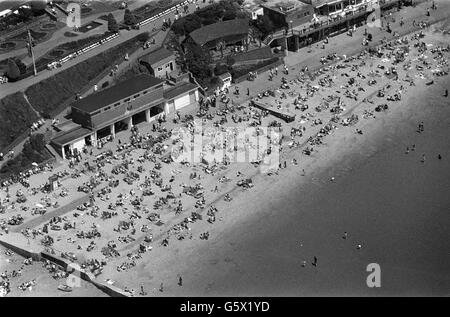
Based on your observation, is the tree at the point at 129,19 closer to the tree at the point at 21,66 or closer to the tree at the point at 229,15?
the tree at the point at 229,15

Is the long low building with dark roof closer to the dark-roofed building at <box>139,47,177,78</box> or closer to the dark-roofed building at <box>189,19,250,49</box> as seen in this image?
the dark-roofed building at <box>139,47,177,78</box>

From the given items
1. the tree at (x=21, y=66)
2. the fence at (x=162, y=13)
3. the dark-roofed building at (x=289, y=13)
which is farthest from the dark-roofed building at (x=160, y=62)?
the dark-roofed building at (x=289, y=13)

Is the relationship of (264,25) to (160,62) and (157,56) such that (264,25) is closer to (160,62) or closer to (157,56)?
(157,56)

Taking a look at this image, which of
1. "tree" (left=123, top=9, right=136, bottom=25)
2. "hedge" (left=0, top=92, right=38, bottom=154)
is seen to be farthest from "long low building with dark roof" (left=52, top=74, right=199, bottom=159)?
"tree" (left=123, top=9, right=136, bottom=25)

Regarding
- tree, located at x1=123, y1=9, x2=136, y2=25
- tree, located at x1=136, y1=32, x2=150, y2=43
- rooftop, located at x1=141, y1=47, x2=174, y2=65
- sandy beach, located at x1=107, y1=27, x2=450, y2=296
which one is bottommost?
sandy beach, located at x1=107, y1=27, x2=450, y2=296

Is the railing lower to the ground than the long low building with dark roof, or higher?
lower

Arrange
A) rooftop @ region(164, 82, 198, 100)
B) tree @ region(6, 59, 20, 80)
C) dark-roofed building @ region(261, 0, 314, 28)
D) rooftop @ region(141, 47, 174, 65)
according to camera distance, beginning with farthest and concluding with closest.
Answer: dark-roofed building @ region(261, 0, 314, 28) → rooftop @ region(141, 47, 174, 65) → tree @ region(6, 59, 20, 80) → rooftop @ region(164, 82, 198, 100)

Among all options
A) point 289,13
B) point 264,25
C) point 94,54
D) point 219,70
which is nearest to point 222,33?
point 264,25
